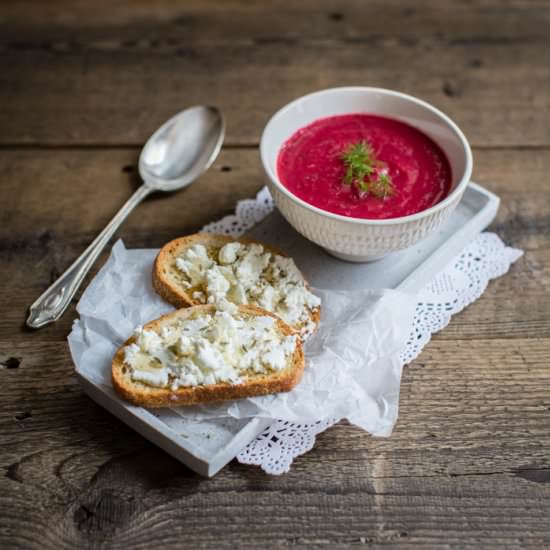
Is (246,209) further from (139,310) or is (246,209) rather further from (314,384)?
(314,384)

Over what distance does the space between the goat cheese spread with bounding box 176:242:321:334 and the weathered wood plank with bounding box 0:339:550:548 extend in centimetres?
A: 39

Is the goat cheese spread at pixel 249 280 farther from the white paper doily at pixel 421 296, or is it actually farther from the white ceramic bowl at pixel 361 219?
the white paper doily at pixel 421 296

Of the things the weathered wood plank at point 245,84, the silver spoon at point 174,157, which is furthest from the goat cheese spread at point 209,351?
the weathered wood plank at point 245,84

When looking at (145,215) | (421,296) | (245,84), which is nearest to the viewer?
(421,296)

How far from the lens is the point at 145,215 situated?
9.64 feet

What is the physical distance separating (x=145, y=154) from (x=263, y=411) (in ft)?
4.26

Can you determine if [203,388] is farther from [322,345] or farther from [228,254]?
[228,254]

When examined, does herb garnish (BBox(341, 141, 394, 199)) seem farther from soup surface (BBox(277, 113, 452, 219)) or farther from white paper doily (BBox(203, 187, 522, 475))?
white paper doily (BBox(203, 187, 522, 475))

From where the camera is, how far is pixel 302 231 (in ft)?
8.38

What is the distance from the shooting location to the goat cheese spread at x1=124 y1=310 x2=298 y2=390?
2141 mm

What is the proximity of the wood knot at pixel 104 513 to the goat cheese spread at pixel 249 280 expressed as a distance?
0.62 meters

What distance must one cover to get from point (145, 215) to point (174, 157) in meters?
0.30

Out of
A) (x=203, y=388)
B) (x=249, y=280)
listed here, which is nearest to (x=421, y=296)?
(x=249, y=280)

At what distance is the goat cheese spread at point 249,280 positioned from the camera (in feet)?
7.88
